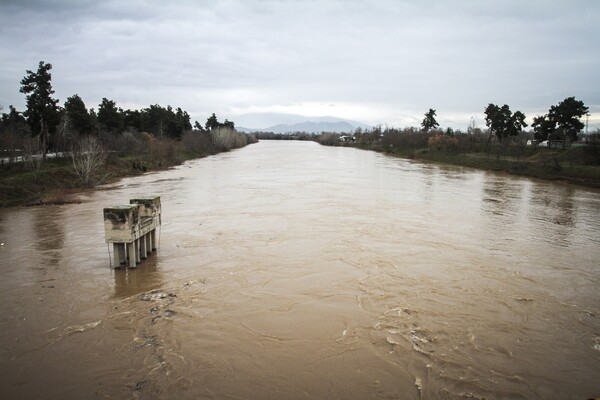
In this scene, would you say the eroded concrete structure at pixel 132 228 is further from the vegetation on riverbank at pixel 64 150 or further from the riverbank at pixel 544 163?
the riverbank at pixel 544 163

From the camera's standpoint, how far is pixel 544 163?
37.0m

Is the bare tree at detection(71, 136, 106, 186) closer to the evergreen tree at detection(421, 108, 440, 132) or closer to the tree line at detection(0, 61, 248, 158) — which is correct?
the tree line at detection(0, 61, 248, 158)

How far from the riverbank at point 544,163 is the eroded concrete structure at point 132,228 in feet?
104

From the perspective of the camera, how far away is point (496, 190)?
88.2 feet

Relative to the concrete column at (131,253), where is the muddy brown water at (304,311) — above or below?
below

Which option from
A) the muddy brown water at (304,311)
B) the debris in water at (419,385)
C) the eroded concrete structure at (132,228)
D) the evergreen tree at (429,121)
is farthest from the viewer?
the evergreen tree at (429,121)

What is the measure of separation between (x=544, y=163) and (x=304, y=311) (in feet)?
123

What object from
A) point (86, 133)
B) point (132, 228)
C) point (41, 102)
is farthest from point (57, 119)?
point (132, 228)

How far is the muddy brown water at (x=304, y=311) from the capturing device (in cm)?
559

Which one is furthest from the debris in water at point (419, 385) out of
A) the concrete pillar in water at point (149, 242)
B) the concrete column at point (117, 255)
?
the concrete pillar in water at point (149, 242)

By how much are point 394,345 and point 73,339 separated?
209 inches

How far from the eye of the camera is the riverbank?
31.9 m

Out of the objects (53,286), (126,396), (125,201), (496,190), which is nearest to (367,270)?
(126,396)

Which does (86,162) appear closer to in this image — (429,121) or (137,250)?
(137,250)
